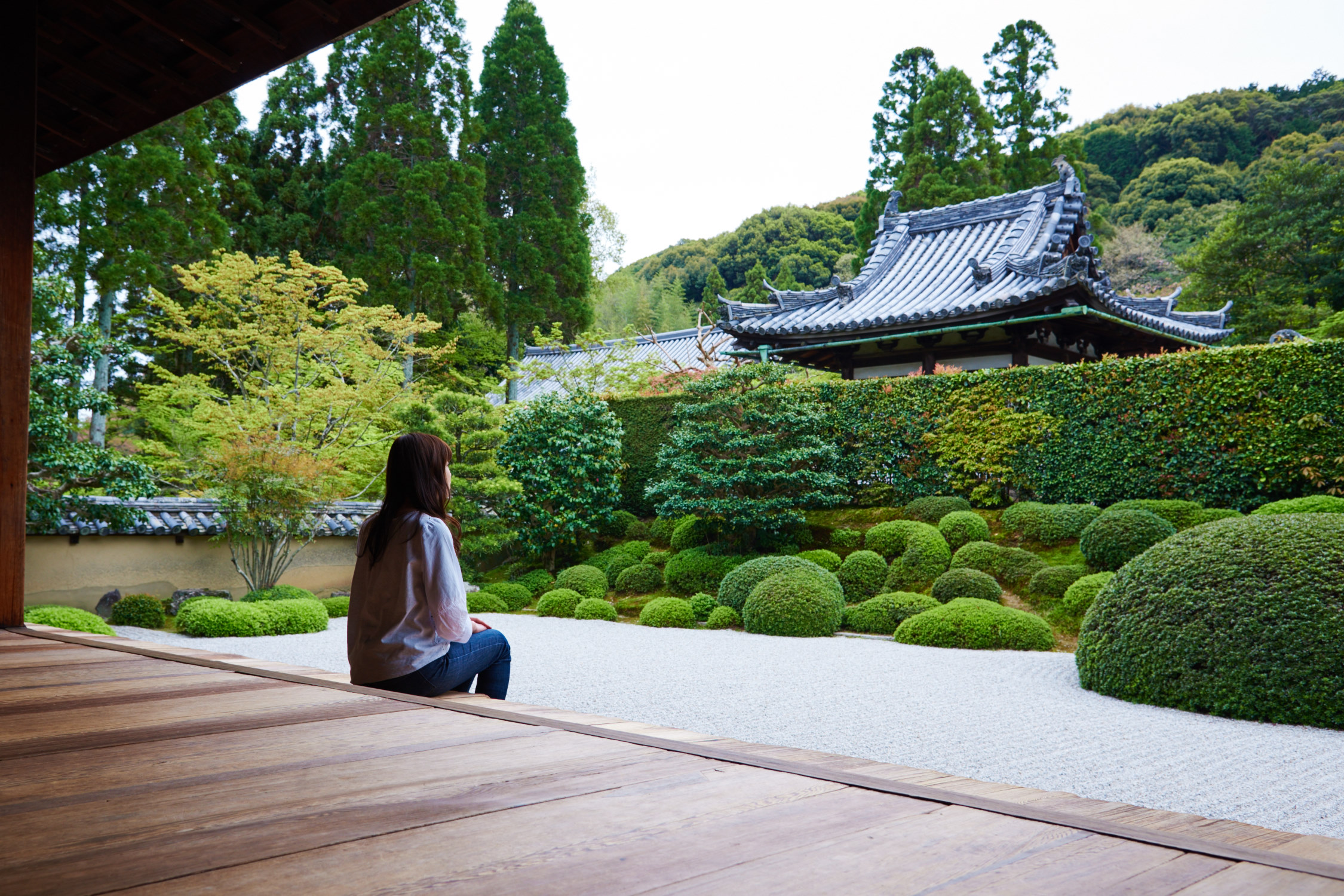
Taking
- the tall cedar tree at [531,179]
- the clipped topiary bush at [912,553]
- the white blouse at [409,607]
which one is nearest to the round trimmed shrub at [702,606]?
the clipped topiary bush at [912,553]

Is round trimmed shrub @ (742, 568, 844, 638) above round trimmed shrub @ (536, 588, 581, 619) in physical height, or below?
above

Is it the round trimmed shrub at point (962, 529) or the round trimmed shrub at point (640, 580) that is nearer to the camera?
the round trimmed shrub at point (962, 529)

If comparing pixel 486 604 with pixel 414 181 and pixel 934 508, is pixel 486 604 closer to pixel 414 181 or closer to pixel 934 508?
pixel 934 508

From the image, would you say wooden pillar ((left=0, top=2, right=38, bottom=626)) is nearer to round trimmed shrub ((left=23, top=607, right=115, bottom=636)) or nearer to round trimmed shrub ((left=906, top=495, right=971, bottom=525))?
round trimmed shrub ((left=23, top=607, right=115, bottom=636))

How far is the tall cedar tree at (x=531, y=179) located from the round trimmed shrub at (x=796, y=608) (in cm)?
1209

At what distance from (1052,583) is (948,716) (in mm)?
4103

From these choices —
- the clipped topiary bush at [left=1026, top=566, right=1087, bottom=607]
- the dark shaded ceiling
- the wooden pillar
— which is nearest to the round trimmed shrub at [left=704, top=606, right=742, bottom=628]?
the clipped topiary bush at [left=1026, top=566, right=1087, bottom=607]

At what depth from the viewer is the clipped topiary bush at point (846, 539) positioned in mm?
10906

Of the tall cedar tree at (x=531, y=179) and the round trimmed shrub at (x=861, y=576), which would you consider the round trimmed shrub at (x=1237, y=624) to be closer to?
the round trimmed shrub at (x=861, y=576)

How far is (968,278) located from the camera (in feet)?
44.7

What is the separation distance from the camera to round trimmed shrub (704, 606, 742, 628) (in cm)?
937

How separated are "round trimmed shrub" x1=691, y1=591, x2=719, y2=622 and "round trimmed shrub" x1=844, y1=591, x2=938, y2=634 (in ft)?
5.08

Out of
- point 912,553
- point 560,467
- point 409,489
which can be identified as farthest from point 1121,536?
point 409,489

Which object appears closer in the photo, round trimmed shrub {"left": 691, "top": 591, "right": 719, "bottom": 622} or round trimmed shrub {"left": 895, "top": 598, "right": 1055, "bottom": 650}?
round trimmed shrub {"left": 895, "top": 598, "right": 1055, "bottom": 650}
